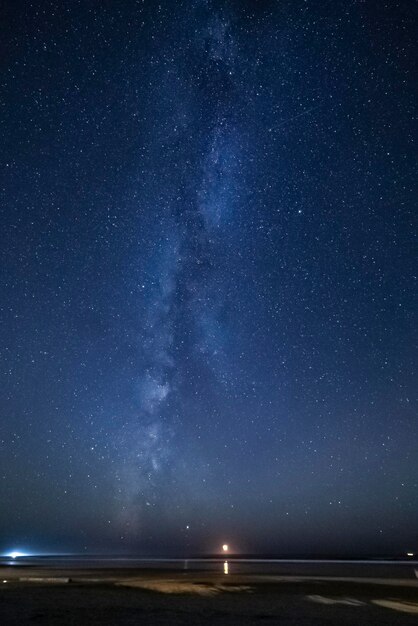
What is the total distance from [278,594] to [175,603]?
7.82 m

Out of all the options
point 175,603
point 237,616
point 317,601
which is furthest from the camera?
point 317,601

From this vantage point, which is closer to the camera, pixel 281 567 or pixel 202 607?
pixel 202 607

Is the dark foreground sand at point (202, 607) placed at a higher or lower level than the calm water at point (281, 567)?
lower

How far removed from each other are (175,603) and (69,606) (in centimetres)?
488

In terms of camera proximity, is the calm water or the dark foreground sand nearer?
the dark foreground sand

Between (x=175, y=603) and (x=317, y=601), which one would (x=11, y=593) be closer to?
(x=175, y=603)

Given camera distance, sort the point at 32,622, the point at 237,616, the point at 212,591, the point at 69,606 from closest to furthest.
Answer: the point at 32,622
the point at 237,616
the point at 69,606
the point at 212,591

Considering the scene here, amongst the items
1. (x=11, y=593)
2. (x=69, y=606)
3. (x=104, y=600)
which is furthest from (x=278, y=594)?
(x=11, y=593)

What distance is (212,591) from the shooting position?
2802 cm

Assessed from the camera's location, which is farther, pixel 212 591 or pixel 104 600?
pixel 212 591

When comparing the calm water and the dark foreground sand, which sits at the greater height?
the calm water

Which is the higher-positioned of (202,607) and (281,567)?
(281,567)

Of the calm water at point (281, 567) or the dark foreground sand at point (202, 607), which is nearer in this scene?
the dark foreground sand at point (202, 607)

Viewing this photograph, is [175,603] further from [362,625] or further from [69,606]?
[362,625]
